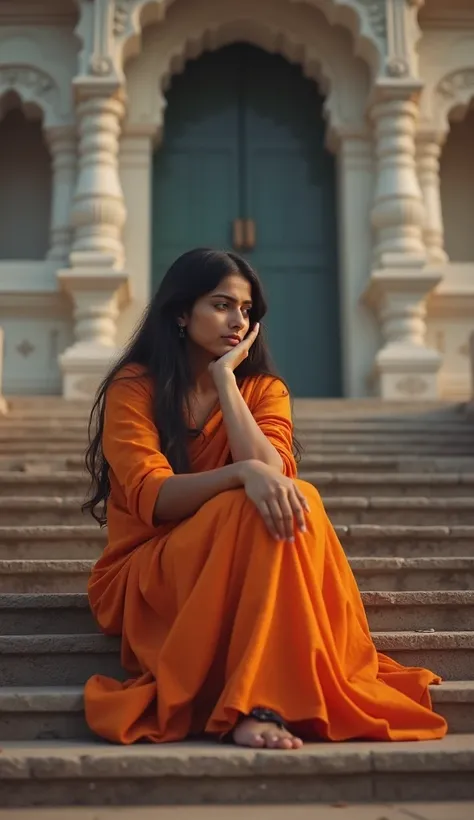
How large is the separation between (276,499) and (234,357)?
2.16 feet

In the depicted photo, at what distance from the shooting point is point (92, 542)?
13.7 ft

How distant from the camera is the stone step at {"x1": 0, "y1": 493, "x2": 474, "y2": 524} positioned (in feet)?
14.9

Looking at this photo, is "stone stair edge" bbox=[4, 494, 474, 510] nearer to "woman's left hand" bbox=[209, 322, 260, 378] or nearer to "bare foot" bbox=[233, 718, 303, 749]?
"woman's left hand" bbox=[209, 322, 260, 378]

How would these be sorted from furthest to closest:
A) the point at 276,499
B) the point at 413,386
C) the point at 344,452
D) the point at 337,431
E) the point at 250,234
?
the point at 250,234, the point at 413,386, the point at 337,431, the point at 344,452, the point at 276,499

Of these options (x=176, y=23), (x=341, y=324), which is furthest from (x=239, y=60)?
(x=341, y=324)

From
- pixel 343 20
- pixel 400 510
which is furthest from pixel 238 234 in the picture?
pixel 400 510

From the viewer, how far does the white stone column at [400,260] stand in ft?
28.9

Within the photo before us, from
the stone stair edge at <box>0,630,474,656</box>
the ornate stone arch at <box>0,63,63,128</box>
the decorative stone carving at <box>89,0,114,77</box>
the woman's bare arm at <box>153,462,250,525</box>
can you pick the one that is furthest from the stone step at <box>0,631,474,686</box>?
the ornate stone arch at <box>0,63,63,128</box>

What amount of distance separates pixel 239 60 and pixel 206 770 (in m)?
8.92

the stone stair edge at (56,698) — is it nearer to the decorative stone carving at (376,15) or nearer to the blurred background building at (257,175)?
the blurred background building at (257,175)

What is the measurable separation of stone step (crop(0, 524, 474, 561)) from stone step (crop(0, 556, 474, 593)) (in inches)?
12.4

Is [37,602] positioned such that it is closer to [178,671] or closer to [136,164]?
[178,671]

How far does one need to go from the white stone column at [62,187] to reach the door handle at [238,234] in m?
1.54

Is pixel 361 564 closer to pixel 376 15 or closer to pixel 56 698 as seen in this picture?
pixel 56 698
